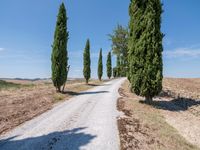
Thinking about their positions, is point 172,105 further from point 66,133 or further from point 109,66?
point 109,66

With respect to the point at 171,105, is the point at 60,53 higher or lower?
higher

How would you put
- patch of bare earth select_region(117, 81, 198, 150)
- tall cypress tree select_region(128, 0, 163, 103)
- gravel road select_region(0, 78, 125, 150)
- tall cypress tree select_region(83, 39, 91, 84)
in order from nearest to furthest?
gravel road select_region(0, 78, 125, 150), patch of bare earth select_region(117, 81, 198, 150), tall cypress tree select_region(128, 0, 163, 103), tall cypress tree select_region(83, 39, 91, 84)

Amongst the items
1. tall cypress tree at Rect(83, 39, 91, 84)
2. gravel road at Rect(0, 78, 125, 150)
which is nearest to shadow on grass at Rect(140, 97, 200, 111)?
gravel road at Rect(0, 78, 125, 150)

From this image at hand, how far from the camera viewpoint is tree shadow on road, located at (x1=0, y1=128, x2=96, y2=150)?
8.88m

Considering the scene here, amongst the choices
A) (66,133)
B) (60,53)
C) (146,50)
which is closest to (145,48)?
Answer: (146,50)

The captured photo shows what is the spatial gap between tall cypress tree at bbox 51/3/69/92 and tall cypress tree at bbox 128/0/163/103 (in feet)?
34.9

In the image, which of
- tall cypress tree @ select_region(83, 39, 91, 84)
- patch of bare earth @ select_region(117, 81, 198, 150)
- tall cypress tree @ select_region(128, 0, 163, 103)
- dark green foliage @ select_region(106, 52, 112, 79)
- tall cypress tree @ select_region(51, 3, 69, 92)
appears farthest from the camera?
dark green foliage @ select_region(106, 52, 112, 79)

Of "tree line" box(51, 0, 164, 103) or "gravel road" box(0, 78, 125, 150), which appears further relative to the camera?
"tree line" box(51, 0, 164, 103)

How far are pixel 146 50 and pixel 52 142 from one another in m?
12.2

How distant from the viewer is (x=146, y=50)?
19.3 metres

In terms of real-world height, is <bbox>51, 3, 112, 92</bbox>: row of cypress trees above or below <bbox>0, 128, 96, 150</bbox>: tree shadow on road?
above

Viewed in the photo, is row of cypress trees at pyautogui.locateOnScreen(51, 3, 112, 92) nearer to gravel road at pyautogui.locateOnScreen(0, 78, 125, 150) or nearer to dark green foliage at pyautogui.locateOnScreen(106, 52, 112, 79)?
gravel road at pyautogui.locateOnScreen(0, 78, 125, 150)

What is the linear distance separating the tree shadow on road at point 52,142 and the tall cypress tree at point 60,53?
17.9 meters

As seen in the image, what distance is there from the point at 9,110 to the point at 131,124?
337 inches
